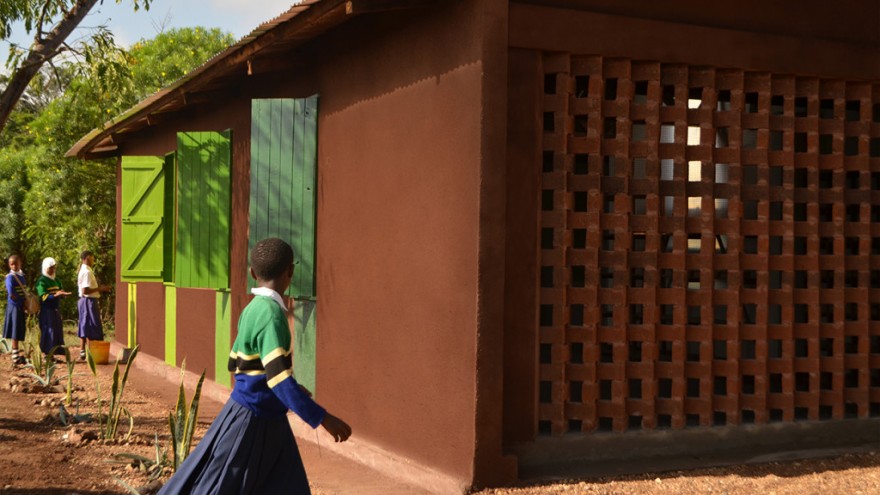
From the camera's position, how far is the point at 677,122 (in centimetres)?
632

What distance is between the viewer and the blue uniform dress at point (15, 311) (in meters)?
13.2

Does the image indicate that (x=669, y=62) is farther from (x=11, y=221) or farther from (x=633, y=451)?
(x=11, y=221)

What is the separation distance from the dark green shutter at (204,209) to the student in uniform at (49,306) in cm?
384

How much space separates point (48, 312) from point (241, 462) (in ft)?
35.4

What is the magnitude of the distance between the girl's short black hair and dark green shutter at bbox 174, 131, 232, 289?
19.2ft

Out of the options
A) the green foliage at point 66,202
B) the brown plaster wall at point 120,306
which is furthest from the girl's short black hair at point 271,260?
the green foliage at point 66,202

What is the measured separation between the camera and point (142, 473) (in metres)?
6.36

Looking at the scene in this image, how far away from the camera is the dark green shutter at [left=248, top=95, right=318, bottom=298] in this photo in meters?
7.84

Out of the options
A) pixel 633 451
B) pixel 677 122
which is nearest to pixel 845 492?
pixel 633 451

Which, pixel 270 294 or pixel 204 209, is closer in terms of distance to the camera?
pixel 270 294

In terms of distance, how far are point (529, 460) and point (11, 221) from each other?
62.6 ft

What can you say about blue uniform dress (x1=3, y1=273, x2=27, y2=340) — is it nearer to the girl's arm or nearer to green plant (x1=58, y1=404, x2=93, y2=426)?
the girl's arm

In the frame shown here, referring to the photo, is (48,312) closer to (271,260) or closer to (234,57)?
(234,57)

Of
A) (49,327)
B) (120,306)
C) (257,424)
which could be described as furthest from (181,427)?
(120,306)
